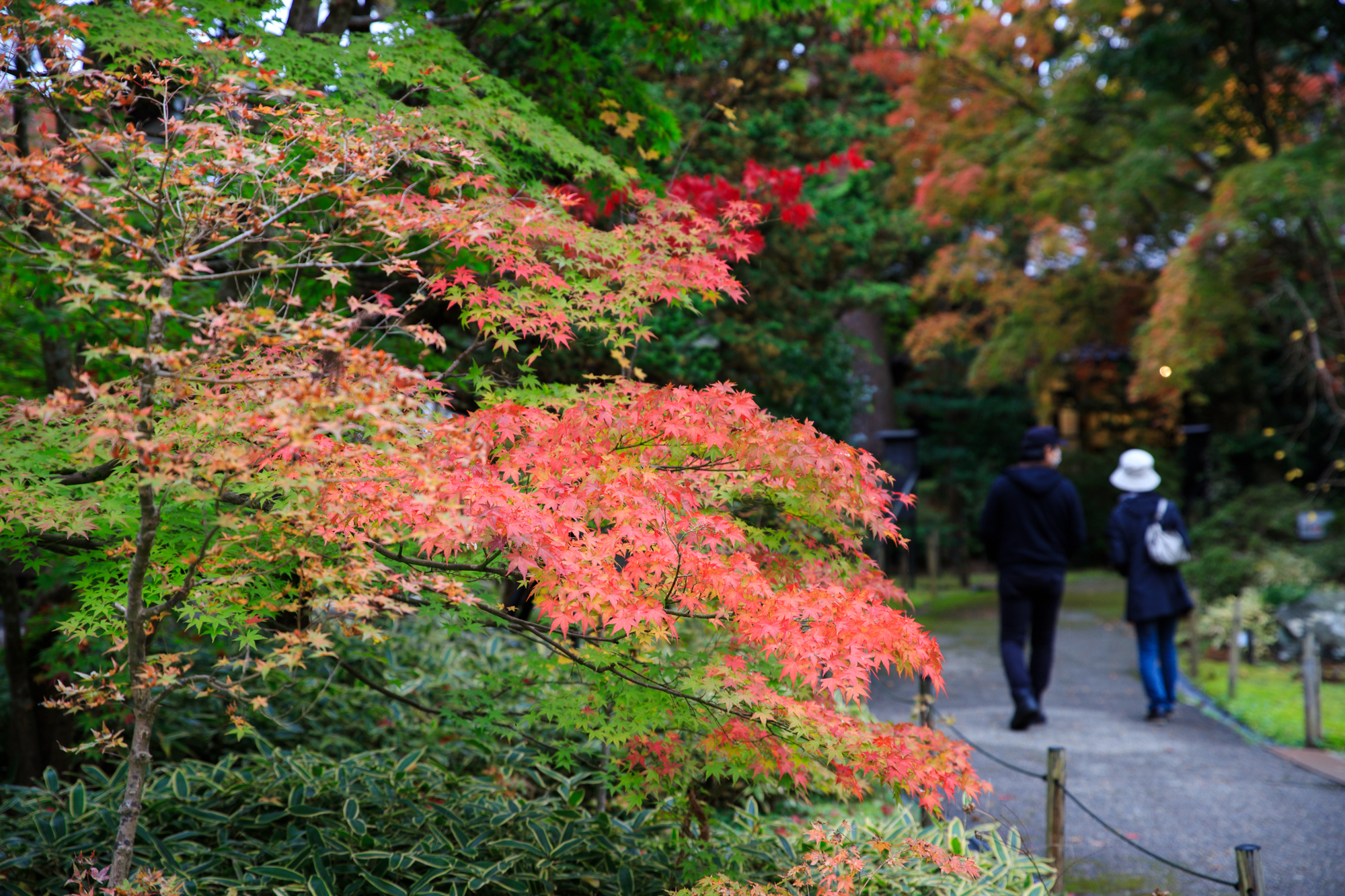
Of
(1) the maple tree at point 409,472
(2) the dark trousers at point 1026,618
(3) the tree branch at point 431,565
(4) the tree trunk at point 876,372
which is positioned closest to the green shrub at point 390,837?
(1) the maple tree at point 409,472

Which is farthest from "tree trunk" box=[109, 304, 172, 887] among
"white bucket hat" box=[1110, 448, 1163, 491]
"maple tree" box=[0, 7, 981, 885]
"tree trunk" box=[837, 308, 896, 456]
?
"tree trunk" box=[837, 308, 896, 456]

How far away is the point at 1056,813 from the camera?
3.80 meters

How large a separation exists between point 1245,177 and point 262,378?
10.5 metres

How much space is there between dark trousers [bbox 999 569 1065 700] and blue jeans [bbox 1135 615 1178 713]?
2.48 feet

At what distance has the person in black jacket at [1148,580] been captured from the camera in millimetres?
6211

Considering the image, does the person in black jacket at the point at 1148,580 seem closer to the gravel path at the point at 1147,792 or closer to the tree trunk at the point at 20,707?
the gravel path at the point at 1147,792

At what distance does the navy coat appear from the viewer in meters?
6.20

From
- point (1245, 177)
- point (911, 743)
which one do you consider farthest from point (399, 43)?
point (1245, 177)

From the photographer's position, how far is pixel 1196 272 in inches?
396

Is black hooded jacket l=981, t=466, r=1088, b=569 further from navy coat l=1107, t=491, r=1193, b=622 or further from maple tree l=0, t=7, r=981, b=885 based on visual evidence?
maple tree l=0, t=7, r=981, b=885

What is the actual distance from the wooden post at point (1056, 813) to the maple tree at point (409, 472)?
849mm

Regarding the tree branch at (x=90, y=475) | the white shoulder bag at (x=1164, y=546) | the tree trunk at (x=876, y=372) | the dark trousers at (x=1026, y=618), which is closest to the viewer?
the tree branch at (x=90, y=475)

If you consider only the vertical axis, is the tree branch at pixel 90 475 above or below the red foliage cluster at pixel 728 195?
below

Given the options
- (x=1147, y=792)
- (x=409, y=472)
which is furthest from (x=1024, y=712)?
(x=409, y=472)
